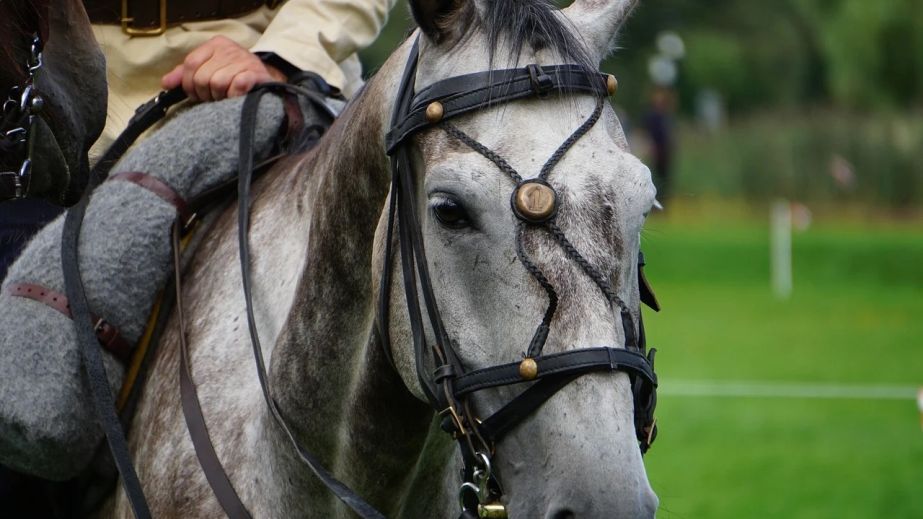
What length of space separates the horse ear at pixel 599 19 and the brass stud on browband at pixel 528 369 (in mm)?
735

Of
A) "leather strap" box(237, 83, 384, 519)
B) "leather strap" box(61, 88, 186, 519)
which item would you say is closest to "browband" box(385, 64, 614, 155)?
"leather strap" box(237, 83, 384, 519)

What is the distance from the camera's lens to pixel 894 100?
31812 millimetres

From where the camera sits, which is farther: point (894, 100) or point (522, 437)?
point (894, 100)

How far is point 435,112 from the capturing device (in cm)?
272

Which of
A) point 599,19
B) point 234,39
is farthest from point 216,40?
point 599,19

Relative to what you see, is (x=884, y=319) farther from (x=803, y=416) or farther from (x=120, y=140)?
(x=120, y=140)

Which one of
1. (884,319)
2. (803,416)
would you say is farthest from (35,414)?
(884,319)

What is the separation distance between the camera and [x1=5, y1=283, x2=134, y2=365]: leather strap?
3.39 metres

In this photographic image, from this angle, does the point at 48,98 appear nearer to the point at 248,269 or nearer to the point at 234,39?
the point at 248,269

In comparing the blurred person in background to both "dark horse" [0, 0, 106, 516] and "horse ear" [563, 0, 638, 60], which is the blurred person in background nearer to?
"dark horse" [0, 0, 106, 516]

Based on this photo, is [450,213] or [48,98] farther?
[48,98]

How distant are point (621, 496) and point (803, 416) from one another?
9355mm

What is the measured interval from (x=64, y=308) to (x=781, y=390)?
1005 centimetres

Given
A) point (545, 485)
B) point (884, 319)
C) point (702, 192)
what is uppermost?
point (545, 485)
